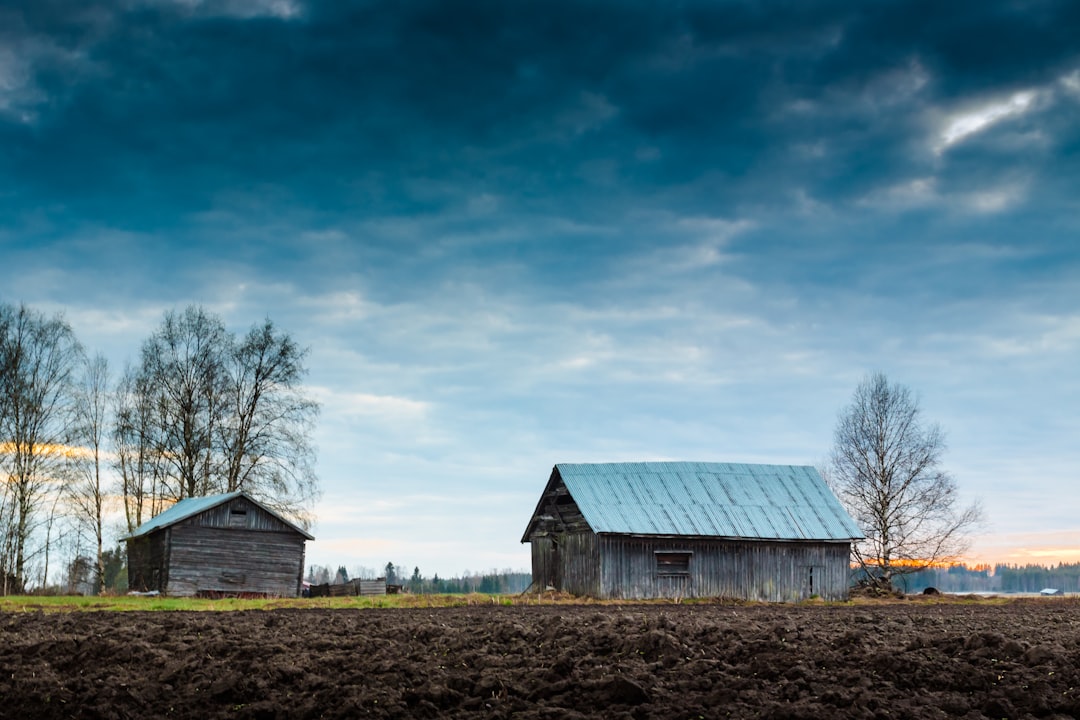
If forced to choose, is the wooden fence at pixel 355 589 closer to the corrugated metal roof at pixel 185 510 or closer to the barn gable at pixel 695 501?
the corrugated metal roof at pixel 185 510

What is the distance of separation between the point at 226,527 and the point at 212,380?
8.70m

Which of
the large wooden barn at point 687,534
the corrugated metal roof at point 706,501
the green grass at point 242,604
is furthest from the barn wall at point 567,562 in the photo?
the green grass at point 242,604

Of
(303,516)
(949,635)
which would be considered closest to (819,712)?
(949,635)

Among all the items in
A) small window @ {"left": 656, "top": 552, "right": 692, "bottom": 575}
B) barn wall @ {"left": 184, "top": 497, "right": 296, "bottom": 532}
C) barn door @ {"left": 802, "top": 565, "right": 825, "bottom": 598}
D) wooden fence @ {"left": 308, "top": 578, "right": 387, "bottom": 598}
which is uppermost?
barn wall @ {"left": 184, "top": 497, "right": 296, "bottom": 532}

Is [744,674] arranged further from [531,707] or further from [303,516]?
[303,516]

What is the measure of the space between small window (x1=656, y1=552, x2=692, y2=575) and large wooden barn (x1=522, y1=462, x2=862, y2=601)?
38 millimetres

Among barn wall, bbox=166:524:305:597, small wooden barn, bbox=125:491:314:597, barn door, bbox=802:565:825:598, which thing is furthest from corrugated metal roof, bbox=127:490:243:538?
barn door, bbox=802:565:825:598

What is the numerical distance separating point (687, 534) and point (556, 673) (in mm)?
27069

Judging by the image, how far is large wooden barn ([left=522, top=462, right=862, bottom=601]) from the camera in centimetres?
3688

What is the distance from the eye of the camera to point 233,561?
133 ft

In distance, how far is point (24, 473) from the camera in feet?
A: 136

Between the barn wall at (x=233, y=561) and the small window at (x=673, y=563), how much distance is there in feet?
50.9

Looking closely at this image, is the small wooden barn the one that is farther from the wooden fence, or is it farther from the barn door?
the barn door

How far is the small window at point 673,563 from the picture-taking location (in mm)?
37250
